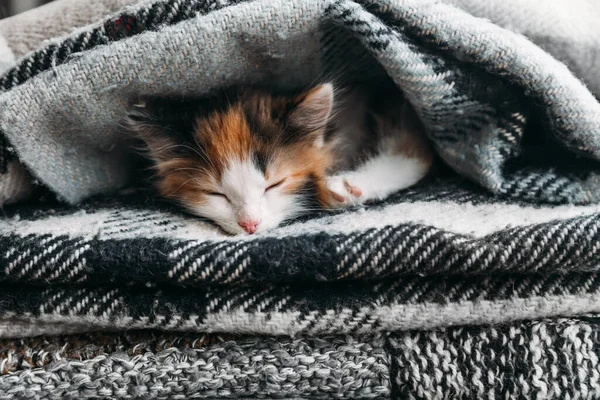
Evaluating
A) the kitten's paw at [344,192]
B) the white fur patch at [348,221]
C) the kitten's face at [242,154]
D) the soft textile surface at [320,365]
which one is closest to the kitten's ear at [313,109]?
the kitten's face at [242,154]

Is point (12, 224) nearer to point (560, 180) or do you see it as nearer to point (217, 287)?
point (217, 287)

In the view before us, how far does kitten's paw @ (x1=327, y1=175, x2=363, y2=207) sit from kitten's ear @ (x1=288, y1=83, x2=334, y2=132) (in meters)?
0.10

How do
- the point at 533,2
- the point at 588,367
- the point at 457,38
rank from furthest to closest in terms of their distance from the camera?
the point at 533,2, the point at 457,38, the point at 588,367

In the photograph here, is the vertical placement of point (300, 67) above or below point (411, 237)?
above

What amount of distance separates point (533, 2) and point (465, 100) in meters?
0.23

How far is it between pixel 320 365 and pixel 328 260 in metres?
0.12

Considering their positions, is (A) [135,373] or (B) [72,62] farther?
(B) [72,62]

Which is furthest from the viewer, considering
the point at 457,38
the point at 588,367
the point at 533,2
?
the point at 533,2

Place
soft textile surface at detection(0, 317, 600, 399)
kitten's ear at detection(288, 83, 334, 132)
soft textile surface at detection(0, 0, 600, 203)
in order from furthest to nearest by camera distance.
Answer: kitten's ear at detection(288, 83, 334, 132), soft textile surface at detection(0, 0, 600, 203), soft textile surface at detection(0, 317, 600, 399)

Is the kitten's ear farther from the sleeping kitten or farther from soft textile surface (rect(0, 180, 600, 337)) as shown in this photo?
soft textile surface (rect(0, 180, 600, 337))

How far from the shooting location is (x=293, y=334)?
0.55 meters

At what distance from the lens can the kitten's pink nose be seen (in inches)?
27.5

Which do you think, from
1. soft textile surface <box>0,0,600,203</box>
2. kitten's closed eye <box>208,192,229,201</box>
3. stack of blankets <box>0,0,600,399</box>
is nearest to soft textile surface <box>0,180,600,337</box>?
stack of blankets <box>0,0,600,399</box>

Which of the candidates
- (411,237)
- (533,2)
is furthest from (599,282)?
(533,2)
